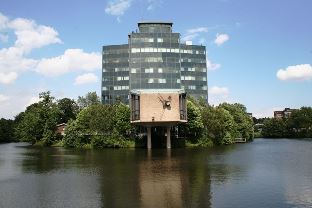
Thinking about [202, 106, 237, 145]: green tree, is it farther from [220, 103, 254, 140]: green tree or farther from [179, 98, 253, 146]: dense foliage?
[220, 103, 254, 140]: green tree

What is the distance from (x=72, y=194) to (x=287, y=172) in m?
25.4

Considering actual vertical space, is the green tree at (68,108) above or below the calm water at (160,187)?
above

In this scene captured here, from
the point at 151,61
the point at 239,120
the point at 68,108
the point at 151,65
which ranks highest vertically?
the point at 151,61

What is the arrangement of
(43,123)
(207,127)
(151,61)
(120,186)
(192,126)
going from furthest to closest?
(151,61)
(43,123)
(207,127)
(192,126)
(120,186)

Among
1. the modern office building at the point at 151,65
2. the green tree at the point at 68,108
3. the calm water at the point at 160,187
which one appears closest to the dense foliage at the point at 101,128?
the modern office building at the point at 151,65

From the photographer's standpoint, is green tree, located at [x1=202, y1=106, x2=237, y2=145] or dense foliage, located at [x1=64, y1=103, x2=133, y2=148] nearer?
dense foliage, located at [x1=64, y1=103, x2=133, y2=148]

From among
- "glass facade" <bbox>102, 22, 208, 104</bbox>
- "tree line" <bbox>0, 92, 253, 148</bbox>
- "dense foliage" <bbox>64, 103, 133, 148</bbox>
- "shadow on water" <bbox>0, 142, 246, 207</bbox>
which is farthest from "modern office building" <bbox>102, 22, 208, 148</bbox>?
"shadow on water" <bbox>0, 142, 246, 207</bbox>

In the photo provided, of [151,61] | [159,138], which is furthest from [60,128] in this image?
[159,138]

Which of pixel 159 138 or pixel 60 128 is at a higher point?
pixel 60 128

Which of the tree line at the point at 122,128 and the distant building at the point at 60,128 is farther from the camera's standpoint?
the distant building at the point at 60,128

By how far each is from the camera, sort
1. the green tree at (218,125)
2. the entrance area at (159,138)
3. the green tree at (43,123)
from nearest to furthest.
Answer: the entrance area at (159,138) < the green tree at (218,125) < the green tree at (43,123)

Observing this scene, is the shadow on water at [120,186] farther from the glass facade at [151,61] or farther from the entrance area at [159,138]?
the glass facade at [151,61]

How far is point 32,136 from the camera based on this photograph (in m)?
139

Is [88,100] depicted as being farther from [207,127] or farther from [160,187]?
[160,187]
